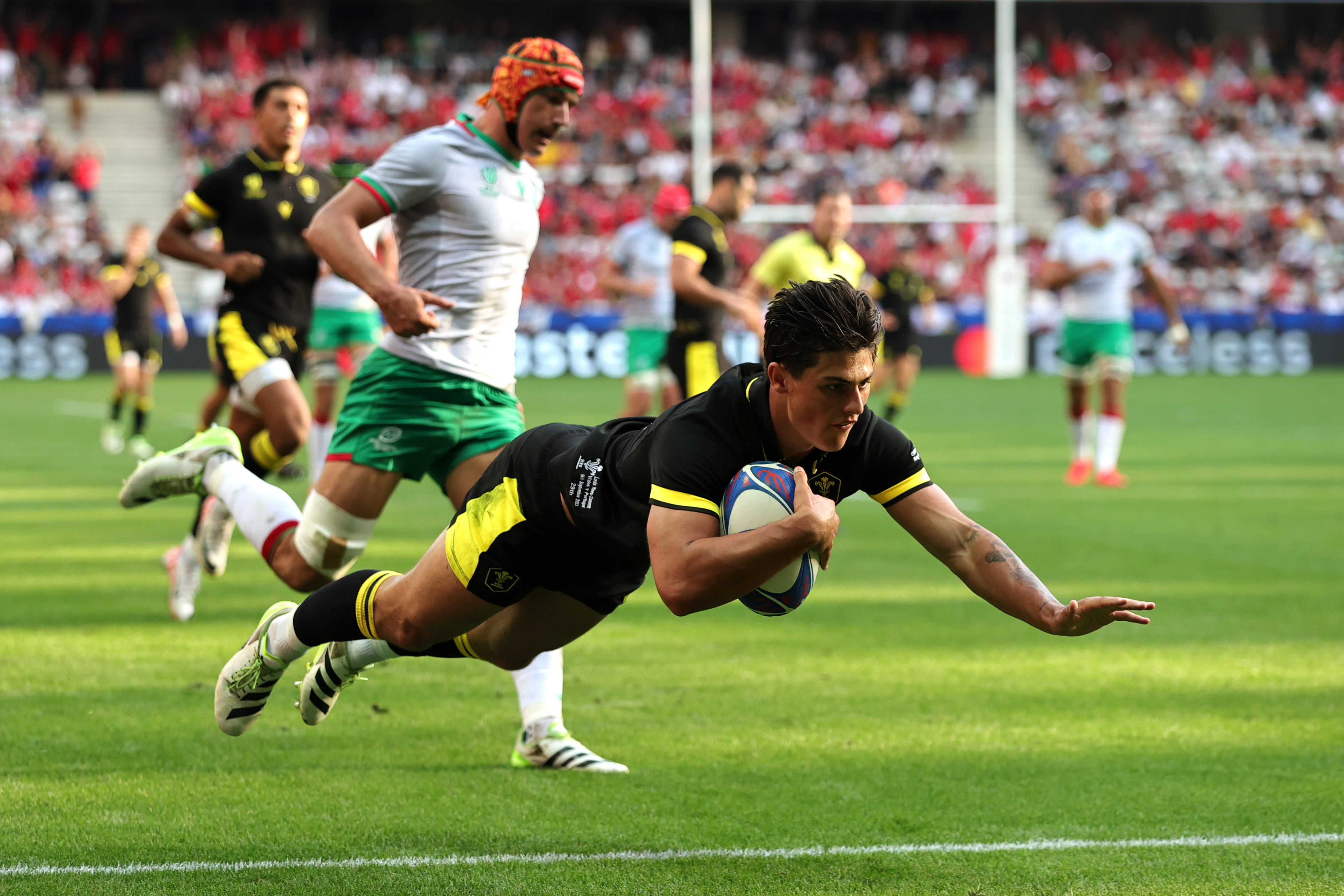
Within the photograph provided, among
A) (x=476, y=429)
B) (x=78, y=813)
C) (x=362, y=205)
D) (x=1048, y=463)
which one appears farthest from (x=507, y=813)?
(x=1048, y=463)

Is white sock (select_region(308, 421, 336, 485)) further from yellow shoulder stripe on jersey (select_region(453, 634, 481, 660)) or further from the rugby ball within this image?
the rugby ball

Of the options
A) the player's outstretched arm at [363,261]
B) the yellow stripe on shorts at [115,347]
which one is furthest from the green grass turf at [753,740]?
the yellow stripe on shorts at [115,347]

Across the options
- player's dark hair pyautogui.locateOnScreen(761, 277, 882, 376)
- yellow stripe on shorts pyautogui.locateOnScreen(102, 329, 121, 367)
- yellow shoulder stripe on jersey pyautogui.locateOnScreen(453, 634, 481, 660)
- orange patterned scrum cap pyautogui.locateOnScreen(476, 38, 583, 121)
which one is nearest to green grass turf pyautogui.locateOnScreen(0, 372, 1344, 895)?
yellow shoulder stripe on jersey pyautogui.locateOnScreen(453, 634, 481, 660)

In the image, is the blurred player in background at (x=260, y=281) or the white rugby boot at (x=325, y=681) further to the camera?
the blurred player in background at (x=260, y=281)

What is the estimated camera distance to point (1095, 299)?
49.3 ft

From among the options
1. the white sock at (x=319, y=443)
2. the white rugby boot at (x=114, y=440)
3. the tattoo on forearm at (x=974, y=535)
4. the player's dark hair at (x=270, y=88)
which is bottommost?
the white rugby boot at (x=114, y=440)

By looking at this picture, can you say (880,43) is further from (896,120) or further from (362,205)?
(362,205)

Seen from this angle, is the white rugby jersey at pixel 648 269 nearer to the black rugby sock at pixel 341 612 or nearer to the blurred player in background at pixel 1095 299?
the blurred player in background at pixel 1095 299

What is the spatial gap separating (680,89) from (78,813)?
125 feet

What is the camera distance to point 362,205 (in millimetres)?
5652

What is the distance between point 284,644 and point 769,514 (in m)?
1.86

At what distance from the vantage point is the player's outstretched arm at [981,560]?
13.0ft

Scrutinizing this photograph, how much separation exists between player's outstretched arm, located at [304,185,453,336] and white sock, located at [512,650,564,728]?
1.20 m

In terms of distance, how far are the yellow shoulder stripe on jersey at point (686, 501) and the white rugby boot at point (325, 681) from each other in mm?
1619
